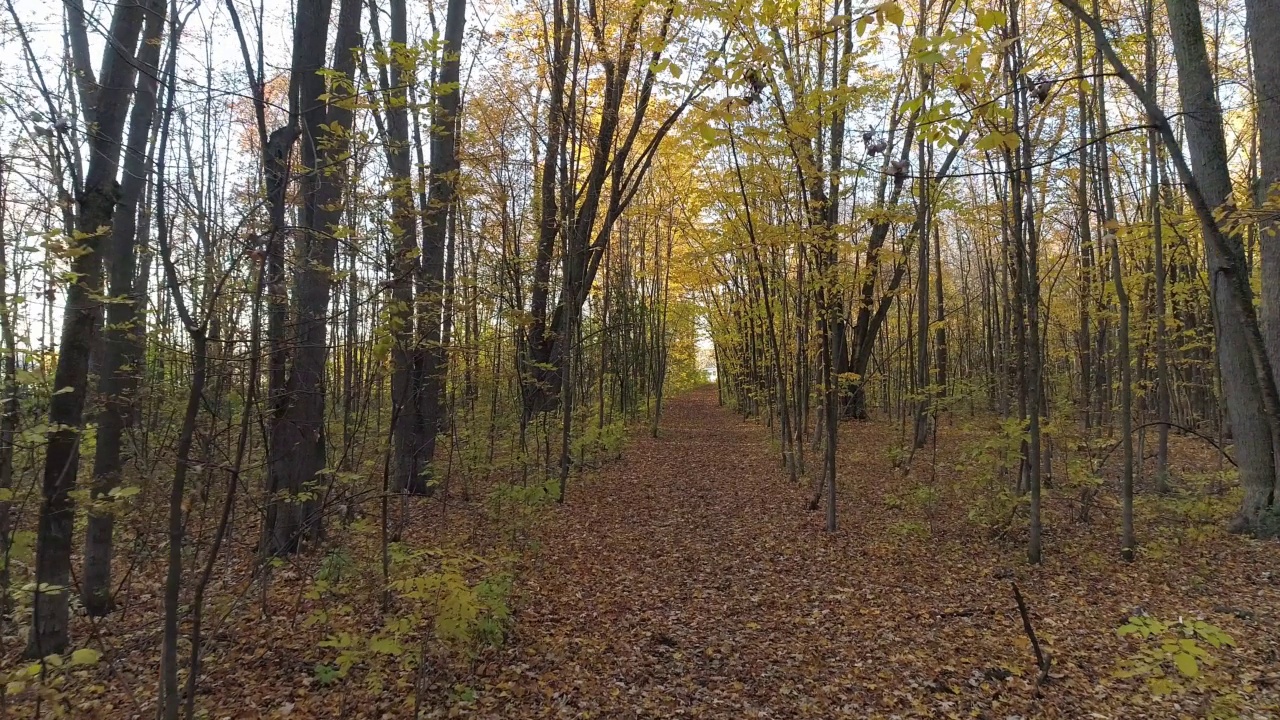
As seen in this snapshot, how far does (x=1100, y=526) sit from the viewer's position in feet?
23.2

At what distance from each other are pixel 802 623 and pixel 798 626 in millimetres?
73

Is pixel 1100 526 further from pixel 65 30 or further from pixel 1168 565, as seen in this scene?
pixel 65 30

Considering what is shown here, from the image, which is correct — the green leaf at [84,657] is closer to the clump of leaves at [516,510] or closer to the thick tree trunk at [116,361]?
the thick tree trunk at [116,361]

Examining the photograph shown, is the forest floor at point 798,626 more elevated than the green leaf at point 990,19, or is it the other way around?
the green leaf at point 990,19

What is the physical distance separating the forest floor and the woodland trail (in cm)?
2

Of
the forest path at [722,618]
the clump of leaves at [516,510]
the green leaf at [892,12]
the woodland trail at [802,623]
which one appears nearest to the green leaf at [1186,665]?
the woodland trail at [802,623]

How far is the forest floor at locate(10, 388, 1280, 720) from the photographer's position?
3.78 metres

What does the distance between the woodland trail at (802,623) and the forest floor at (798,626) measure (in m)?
0.02

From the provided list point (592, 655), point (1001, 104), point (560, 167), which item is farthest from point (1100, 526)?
point (560, 167)

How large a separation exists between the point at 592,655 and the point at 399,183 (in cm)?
422

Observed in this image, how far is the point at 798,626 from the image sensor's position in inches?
202

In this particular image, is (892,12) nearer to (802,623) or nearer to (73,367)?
(802,623)

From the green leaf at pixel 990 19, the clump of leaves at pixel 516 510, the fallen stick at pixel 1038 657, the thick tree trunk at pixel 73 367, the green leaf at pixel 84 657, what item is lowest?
the fallen stick at pixel 1038 657

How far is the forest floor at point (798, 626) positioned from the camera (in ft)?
12.4
